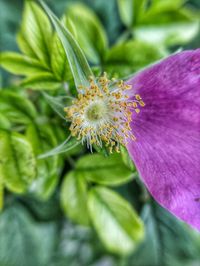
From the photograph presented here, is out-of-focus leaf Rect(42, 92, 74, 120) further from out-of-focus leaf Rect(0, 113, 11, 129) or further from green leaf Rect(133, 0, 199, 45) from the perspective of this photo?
green leaf Rect(133, 0, 199, 45)

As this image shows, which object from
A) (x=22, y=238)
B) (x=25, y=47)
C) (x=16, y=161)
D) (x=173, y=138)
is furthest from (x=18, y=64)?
(x=22, y=238)

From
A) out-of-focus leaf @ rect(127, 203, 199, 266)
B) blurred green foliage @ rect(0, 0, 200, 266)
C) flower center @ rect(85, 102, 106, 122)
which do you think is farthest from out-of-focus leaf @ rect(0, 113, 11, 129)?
out-of-focus leaf @ rect(127, 203, 199, 266)

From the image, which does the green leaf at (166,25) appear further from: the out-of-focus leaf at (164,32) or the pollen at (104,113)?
the pollen at (104,113)

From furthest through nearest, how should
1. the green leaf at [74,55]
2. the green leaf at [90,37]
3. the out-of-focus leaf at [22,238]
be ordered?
the out-of-focus leaf at [22,238]
the green leaf at [90,37]
the green leaf at [74,55]

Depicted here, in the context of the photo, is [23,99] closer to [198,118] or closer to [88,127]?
[88,127]

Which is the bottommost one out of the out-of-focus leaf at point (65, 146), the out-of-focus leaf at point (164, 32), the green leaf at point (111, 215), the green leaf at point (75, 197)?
the green leaf at point (111, 215)

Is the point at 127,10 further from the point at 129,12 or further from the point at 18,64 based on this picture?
the point at 18,64

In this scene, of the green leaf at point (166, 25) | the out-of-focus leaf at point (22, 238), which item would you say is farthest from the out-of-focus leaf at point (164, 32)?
the out-of-focus leaf at point (22, 238)
